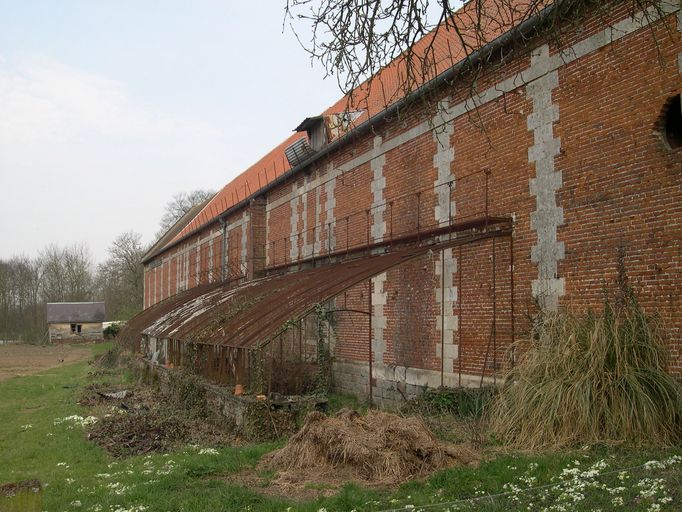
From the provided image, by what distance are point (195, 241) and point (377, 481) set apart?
1042 inches

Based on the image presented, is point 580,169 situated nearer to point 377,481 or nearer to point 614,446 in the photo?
point 614,446

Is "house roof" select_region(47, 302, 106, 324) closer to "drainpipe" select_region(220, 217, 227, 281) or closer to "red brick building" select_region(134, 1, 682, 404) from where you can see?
"drainpipe" select_region(220, 217, 227, 281)

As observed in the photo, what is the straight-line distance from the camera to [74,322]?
53.5m

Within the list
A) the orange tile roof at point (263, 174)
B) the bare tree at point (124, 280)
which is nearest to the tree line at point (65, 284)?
the bare tree at point (124, 280)

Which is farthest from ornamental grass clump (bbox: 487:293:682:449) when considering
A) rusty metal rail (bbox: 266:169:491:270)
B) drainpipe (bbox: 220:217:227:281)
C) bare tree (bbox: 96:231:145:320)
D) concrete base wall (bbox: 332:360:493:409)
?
bare tree (bbox: 96:231:145:320)

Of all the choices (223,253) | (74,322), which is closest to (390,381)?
(223,253)

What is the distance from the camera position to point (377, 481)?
6059 mm

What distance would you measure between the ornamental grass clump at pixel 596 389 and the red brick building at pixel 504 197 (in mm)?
549

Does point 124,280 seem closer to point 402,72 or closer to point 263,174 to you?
point 263,174

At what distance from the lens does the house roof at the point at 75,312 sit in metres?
53.4

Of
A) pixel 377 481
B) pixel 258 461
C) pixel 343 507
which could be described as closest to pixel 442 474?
pixel 377 481

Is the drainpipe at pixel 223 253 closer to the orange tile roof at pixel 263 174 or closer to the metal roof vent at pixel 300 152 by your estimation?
the orange tile roof at pixel 263 174

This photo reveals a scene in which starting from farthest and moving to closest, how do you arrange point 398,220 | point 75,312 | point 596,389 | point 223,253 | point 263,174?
point 75,312 < point 263,174 < point 223,253 < point 398,220 < point 596,389

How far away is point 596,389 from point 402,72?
387 cm
